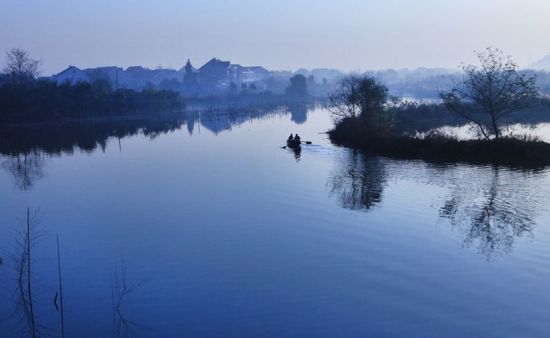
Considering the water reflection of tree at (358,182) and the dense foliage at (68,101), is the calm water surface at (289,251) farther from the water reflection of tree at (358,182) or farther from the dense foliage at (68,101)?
the dense foliage at (68,101)

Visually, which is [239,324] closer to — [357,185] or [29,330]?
[29,330]

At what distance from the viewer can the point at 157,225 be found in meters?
16.7

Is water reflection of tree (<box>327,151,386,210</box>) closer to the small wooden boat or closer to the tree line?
the small wooden boat

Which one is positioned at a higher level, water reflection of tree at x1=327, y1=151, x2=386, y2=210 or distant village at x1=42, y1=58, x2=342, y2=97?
distant village at x1=42, y1=58, x2=342, y2=97

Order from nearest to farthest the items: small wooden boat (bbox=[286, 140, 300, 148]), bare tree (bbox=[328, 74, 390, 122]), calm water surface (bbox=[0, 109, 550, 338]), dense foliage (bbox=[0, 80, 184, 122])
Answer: calm water surface (bbox=[0, 109, 550, 338]) → small wooden boat (bbox=[286, 140, 300, 148]) → bare tree (bbox=[328, 74, 390, 122]) → dense foliage (bbox=[0, 80, 184, 122])

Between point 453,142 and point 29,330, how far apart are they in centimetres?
2577

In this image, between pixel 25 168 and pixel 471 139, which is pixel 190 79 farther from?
pixel 471 139

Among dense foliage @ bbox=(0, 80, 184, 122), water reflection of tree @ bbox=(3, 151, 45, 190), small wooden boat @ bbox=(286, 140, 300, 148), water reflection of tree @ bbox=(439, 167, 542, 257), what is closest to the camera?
water reflection of tree @ bbox=(439, 167, 542, 257)

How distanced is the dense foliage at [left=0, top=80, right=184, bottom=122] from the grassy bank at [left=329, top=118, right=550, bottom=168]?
4575 cm

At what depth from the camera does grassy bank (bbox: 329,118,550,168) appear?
26.9 metres

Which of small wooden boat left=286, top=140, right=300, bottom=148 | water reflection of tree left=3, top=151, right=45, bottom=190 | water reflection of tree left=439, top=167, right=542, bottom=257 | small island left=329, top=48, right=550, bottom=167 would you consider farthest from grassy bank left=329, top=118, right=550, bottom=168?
water reflection of tree left=3, top=151, right=45, bottom=190

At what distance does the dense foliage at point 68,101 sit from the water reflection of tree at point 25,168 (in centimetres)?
2654

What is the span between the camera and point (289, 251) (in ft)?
45.3

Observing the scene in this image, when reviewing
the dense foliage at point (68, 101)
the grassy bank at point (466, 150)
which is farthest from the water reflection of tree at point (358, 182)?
the dense foliage at point (68, 101)
